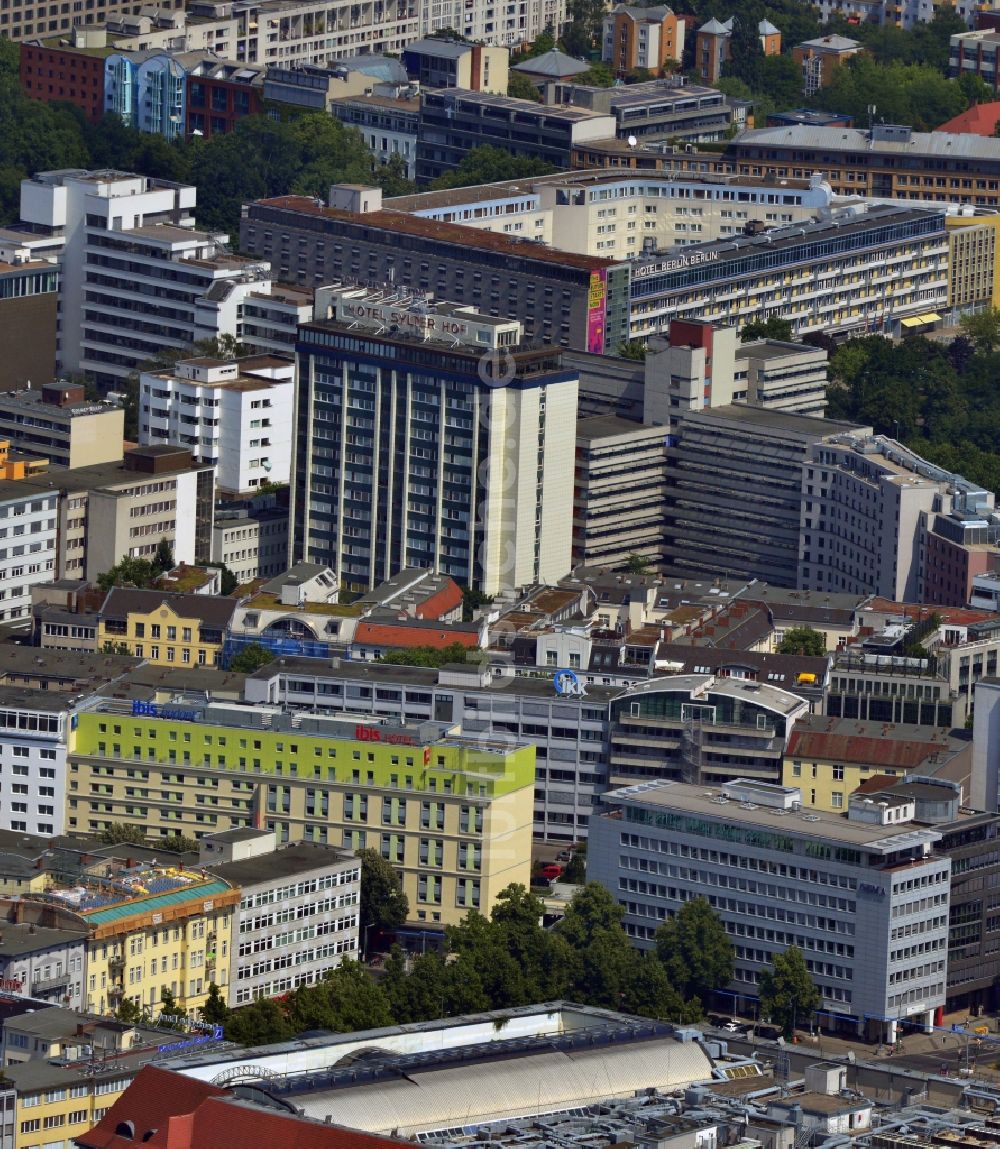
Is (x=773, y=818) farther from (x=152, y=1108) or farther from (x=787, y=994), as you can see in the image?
(x=152, y=1108)

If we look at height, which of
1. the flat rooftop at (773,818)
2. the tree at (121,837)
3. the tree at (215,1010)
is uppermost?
the flat rooftop at (773,818)

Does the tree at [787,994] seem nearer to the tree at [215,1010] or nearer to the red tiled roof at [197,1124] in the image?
the tree at [215,1010]

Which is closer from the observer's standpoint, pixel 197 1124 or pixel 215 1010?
pixel 197 1124

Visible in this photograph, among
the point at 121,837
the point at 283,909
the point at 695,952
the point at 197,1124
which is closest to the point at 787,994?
the point at 695,952

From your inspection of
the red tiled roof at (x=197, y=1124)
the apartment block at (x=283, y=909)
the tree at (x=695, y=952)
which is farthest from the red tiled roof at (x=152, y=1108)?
the tree at (x=695, y=952)

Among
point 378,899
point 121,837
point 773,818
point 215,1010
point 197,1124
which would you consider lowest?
point 215,1010

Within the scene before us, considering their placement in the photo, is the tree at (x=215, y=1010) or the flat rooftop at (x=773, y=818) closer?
the tree at (x=215, y=1010)
